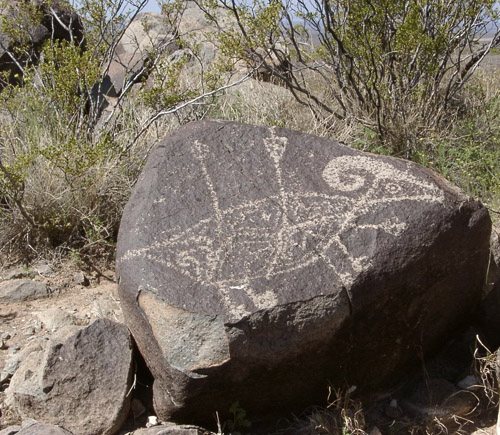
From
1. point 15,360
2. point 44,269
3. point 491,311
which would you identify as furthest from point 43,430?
point 491,311

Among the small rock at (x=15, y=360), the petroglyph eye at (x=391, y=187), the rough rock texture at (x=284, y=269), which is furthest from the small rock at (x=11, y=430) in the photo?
the petroglyph eye at (x=391, y=187)

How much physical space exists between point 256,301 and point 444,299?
34.9 inches

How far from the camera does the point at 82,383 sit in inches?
105

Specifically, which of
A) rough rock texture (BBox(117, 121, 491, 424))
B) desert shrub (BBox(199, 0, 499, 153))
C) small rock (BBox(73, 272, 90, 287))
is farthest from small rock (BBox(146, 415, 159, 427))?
desert shrub (BBox(199, 0, 499, 153))

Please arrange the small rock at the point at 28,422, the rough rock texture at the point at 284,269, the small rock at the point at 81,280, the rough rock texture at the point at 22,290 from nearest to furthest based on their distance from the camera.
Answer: the rough rock texture at the point at 284,269
the small rock at the point at 28,422
the rough rock texture at the point at 22,290
the small rock at the point at 81,280

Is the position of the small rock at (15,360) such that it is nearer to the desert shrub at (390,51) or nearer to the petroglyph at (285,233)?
the petroglyph at (285,233)

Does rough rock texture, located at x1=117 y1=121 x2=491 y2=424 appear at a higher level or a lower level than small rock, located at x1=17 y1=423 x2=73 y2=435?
higher

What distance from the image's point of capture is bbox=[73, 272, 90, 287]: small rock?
3619 millimetres

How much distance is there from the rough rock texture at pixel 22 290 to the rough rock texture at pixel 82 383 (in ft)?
→ 2.58

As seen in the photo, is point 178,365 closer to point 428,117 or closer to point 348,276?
point 348,276

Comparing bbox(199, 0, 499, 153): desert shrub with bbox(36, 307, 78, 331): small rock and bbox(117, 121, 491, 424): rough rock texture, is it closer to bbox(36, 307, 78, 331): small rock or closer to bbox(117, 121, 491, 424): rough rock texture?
bbox(117, 121, 491, 424): rough rock texture

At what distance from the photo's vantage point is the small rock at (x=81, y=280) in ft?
11.9

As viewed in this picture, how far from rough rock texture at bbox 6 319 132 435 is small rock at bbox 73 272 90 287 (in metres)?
0.87

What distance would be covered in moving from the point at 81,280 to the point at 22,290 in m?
0.30
